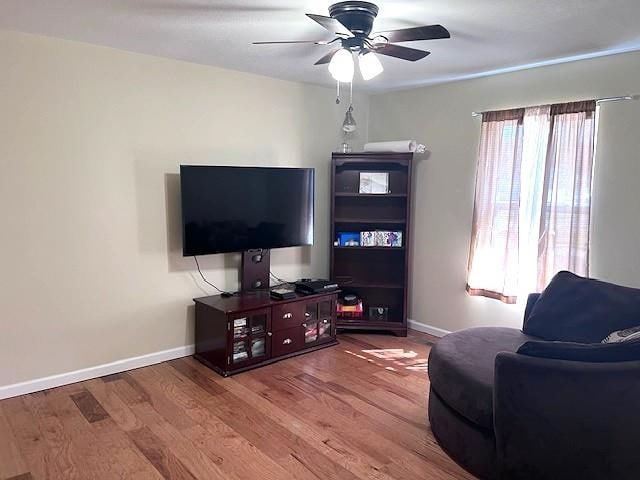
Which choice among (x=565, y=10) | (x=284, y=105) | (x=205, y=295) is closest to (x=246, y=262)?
(x=205, y=295)

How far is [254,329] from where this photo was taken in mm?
3676

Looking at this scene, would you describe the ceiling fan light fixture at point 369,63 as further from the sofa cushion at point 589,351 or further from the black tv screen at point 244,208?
the sofa cushion at point 589,351

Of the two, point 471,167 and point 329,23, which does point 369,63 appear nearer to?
point 329,23

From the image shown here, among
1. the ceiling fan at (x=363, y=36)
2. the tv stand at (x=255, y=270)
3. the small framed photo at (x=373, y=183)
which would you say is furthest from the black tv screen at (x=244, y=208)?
the ceiling fan at (x=363, y=36)

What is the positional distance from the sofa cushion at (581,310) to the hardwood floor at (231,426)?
0.92 metres

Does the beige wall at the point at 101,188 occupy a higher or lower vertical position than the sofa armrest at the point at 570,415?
higher

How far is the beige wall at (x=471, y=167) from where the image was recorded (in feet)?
10.7

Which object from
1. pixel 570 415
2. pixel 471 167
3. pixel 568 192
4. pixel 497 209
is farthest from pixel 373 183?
pixel 570 415

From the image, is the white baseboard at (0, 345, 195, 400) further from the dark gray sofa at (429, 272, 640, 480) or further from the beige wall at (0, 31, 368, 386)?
the dark gray sofa at (429, 272, 640, 480)

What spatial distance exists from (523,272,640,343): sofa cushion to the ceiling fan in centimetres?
170

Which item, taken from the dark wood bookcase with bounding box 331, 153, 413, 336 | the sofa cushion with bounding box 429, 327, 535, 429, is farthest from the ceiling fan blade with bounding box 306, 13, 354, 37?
the dark wood bookcase with bounding box 331, 153, 413, 336

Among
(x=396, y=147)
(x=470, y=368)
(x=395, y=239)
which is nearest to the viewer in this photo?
(x=470, y=368)

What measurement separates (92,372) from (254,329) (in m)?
1.18

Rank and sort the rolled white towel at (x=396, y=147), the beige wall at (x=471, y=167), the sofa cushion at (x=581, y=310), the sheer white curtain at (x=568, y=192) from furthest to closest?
the rolled white towel at (x=396, y=147) → the sheer white curtain at (x=568, y=192) → the beige wall at (x=471, y=167) → the sofa cushion at (x=581, y=310)
